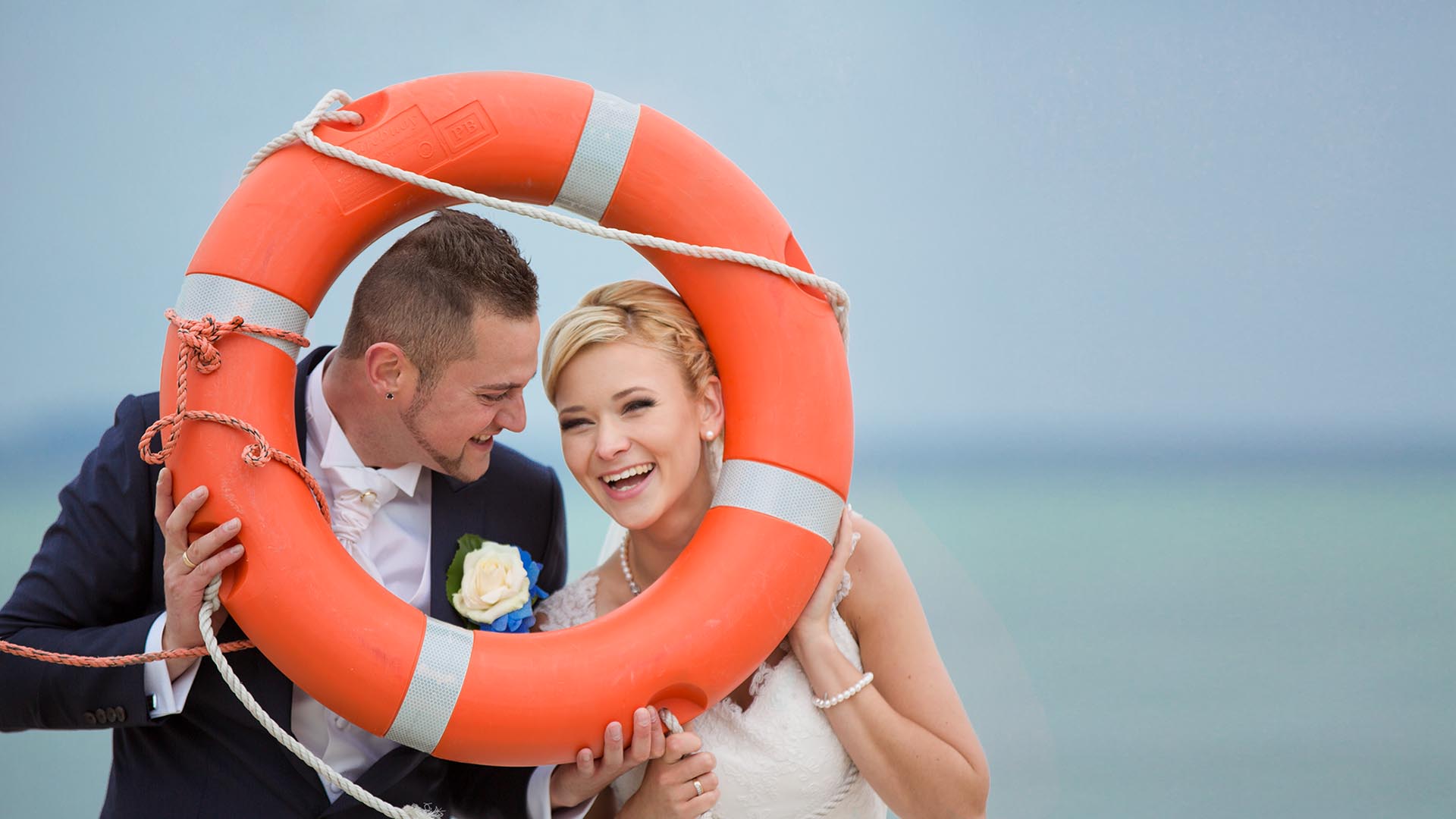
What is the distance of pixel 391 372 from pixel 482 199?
0.93 feet

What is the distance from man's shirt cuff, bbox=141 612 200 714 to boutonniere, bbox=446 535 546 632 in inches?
12.4

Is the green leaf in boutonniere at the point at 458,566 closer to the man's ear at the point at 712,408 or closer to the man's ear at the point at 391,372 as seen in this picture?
the man's ear at the point at 391,372

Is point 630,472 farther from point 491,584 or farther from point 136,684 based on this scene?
point 136,684

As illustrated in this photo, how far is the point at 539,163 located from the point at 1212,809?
2.92 m

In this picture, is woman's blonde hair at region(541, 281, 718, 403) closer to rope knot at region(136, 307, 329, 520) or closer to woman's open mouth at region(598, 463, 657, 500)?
woman's open mouth at region(598, 463, 657, 500)

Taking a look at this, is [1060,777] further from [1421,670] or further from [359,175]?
[359,175]

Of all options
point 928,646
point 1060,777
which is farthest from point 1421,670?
point 928,646

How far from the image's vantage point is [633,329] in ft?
5.02

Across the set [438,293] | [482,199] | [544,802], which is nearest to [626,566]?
[544,802]

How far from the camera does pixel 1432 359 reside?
419 centimetres

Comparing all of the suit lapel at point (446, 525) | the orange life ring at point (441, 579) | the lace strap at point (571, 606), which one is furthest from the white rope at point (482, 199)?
the lace strap at point (571, 606)

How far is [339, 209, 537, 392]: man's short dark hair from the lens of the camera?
1473 millimetres

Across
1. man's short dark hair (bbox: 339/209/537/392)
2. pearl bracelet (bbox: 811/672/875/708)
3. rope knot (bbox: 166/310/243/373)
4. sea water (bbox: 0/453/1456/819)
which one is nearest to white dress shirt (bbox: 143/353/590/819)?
man's short dark hair (bbox: 339/209/537/392)

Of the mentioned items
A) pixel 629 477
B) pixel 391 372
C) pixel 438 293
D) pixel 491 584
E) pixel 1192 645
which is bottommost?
pixel 1192 645
